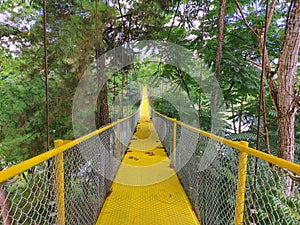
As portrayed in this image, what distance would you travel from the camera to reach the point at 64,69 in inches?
129

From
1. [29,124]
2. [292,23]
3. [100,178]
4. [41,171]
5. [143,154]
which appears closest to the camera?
[41,171]

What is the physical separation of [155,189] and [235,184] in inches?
45.2

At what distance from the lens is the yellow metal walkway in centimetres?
163

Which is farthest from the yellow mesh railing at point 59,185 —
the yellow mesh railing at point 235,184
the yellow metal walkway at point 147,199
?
the yellow mesh railing at point 235,184

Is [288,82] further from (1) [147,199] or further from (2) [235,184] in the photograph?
(1) [147,199]

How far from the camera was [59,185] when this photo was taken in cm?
97

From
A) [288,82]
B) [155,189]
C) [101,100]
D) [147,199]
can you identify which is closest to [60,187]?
[147,199]

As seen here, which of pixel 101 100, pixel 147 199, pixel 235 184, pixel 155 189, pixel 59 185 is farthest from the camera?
pixel 101 100

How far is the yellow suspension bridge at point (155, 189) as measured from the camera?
0.88 m

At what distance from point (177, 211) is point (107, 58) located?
2.98 m

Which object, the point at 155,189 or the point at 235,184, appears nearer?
the point at 235,184

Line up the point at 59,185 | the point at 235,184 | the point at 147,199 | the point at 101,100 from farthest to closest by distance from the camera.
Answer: the point at 101,100, the point at 147,199, the point at 235,184, the point at 59,185

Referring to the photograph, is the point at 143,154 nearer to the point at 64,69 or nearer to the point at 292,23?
the point at 64,69

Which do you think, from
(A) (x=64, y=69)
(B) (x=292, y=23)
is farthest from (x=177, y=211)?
(A) (x=64, y=69)
